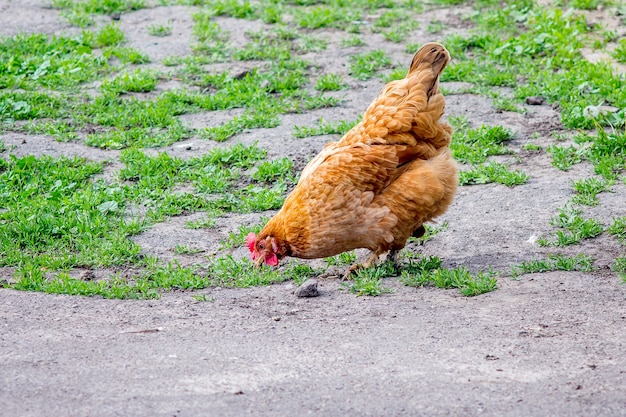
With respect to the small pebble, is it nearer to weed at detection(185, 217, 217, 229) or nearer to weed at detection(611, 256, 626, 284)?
weed at detection(185, 217, 217, 229)

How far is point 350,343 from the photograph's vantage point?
5.19 m

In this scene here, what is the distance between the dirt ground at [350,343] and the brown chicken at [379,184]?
0.40m

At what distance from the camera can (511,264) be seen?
21.4 feet

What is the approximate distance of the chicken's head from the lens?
617cm

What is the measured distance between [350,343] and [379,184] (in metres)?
1.56

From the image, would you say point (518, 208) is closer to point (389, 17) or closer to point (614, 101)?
point (614, 101)

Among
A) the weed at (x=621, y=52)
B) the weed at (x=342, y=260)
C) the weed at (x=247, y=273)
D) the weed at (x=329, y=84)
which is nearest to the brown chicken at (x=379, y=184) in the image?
the weed at (x=247, y=273)

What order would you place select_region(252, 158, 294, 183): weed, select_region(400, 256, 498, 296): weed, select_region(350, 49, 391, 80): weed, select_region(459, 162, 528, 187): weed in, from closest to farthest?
Result: 1. select_region(400, 256, 498, 296): weed
2. select_region(459, 162, 528, 187): weed
3. select_region(252, 158, 294, 183): weed
4. select_region(350, 49, 391, 80): weed

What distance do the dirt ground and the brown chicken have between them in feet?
1.31

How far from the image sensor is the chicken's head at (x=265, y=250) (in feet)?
20.2

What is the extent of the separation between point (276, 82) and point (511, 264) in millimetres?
4572

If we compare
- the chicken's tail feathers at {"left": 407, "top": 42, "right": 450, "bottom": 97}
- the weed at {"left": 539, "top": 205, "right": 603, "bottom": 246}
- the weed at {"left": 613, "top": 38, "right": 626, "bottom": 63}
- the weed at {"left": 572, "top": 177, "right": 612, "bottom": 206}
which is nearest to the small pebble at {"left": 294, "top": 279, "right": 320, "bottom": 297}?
the chicken's tail feathers at {"left": 407, "top": 42, "right": 450, "bottom": 97}

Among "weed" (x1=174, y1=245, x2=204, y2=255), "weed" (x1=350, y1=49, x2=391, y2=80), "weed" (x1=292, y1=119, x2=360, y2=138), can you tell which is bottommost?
"weed" (x1=174, y1=245, x2=204, y2=255)

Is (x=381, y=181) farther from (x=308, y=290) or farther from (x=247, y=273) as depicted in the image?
(x=247, y=273)
